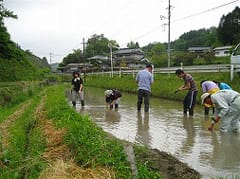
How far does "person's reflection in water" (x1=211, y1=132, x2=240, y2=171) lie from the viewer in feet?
19.4

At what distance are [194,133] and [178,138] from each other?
0.79 meters

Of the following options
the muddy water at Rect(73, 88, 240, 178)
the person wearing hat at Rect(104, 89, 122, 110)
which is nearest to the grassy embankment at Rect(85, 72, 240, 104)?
the person wearing hat at Rect(104, 89, 122, 110)

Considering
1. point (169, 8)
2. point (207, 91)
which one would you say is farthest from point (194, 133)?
point (169, 8)

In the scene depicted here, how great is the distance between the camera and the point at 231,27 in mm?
53812

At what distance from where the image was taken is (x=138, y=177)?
447cm

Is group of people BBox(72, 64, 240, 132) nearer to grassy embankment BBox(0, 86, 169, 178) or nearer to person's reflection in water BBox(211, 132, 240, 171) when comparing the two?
person's reflection in water BBox(211, 132, 240, 171)

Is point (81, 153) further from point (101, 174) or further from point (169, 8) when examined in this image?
point (169, 8)

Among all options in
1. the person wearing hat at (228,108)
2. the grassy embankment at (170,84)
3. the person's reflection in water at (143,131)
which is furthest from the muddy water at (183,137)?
the grassy embankment at (170,84)

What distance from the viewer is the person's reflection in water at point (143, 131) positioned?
7.98 meters

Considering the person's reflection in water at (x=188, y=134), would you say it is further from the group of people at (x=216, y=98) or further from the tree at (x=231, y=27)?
the tree at (x=231, y=27)

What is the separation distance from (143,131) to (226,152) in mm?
2828

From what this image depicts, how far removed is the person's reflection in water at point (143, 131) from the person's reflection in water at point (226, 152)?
4.50 ft

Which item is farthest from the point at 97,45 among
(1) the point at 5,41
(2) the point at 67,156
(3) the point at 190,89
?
(2) the point at 67,156

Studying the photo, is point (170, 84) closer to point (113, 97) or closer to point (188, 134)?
point (113, 97)
